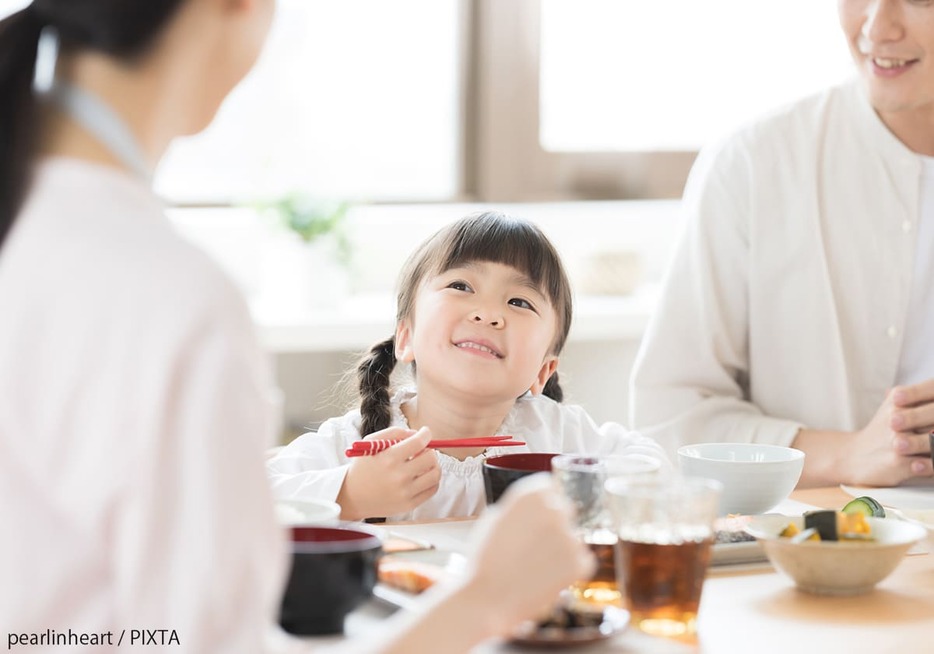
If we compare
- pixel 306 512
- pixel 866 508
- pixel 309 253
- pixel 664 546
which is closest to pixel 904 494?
pixel 866 508

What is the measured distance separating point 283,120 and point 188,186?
34 centimetres

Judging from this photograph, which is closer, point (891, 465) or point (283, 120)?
point (891, 465)

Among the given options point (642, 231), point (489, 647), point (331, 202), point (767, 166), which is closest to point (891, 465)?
point (767, 166)

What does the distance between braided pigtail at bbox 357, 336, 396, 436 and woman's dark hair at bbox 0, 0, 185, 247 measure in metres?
0.98

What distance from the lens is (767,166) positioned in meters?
2.29

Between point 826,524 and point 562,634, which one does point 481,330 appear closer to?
point 826,524

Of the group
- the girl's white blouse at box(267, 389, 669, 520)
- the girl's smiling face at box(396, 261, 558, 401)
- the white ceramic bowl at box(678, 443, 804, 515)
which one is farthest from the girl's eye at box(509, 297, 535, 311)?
the white ceramic bowl at box(678, 443, 804, 515)

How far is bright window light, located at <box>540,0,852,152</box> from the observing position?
4.00 m

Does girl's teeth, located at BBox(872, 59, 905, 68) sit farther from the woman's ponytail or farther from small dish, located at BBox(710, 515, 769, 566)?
the woman's ponytail

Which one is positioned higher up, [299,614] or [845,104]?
[845,104]

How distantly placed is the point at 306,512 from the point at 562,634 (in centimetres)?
33

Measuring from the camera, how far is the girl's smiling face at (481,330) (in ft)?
5.62

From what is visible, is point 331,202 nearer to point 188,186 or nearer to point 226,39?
point 188,186

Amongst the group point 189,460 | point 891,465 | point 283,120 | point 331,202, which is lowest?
point 891,465
